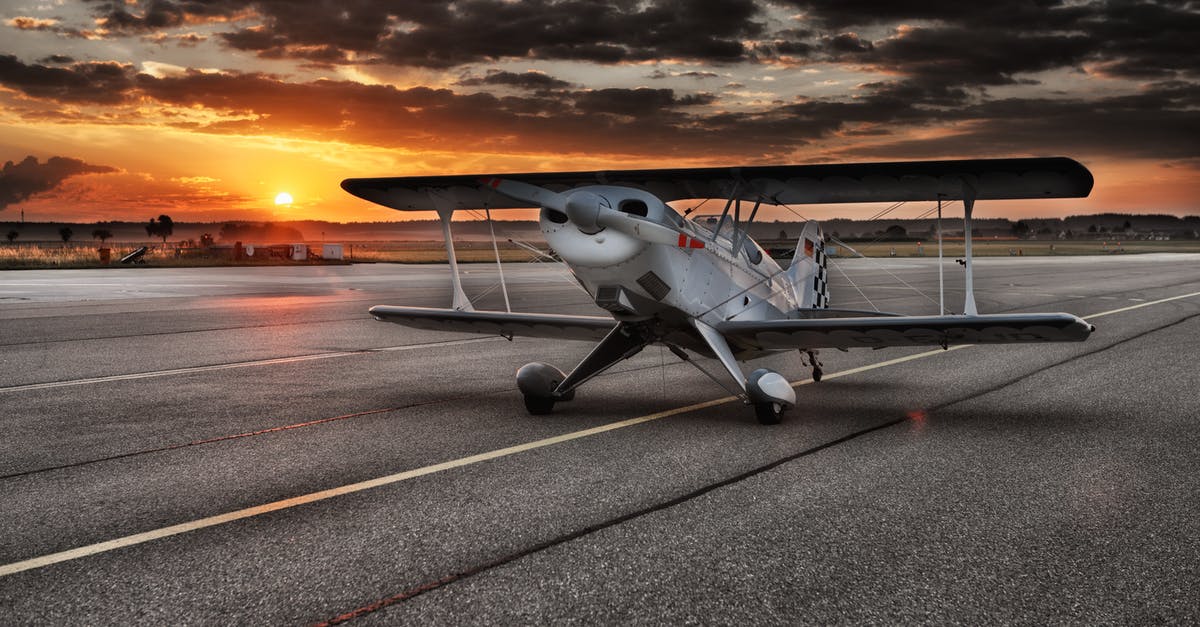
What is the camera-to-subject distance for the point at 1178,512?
17.0 feet

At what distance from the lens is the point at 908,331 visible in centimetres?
779

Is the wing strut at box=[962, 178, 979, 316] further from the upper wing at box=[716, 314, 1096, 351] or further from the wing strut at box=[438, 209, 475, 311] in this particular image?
the wing strut at box=[438, 209, 475, 311]

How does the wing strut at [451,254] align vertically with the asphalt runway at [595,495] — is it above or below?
above

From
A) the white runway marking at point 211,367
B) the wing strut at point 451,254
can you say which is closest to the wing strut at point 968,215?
the wing strut at point 451,254

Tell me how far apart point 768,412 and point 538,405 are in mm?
2159

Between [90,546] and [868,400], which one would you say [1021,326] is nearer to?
[868,400]

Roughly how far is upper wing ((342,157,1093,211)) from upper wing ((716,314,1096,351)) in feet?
3.98

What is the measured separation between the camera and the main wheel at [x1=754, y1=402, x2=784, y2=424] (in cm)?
762

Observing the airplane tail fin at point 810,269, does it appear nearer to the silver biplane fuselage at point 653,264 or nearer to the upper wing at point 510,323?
the silver biplane fuselage at point 653,264

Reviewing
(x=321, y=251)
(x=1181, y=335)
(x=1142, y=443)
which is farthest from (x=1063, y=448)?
(x=321, y=251)

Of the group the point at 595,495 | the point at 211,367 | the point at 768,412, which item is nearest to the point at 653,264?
the point at 768,412

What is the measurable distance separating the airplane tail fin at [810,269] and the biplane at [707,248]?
1.58 meters

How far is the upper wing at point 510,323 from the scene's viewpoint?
8.95 meters

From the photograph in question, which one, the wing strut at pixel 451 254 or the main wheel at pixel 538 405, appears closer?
the main wheel at pixel 538 405
